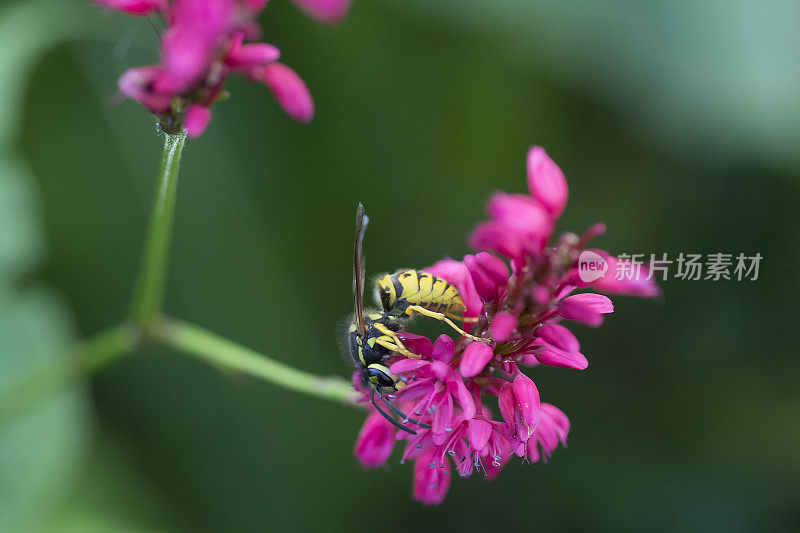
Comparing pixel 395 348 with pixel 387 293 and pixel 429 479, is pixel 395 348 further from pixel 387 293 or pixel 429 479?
pixel 429 479

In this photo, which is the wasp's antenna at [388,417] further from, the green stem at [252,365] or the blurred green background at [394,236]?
the blurred green background at [394,236]

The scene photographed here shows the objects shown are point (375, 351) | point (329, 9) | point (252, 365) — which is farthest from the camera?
point (252, 365)

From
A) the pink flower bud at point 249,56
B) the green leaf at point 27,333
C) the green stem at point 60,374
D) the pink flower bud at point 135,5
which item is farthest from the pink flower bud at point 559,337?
the green leaf at point 27,333

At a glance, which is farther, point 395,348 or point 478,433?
point 395,348

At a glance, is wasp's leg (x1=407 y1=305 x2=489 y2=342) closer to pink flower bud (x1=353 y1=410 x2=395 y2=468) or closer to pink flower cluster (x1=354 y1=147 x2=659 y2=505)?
pink flower cluster (x1=354 y1=147 x2=659 y2=505)

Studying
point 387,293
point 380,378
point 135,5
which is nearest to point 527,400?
point 380,378

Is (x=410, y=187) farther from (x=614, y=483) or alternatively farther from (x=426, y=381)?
(x=426, y=381)
